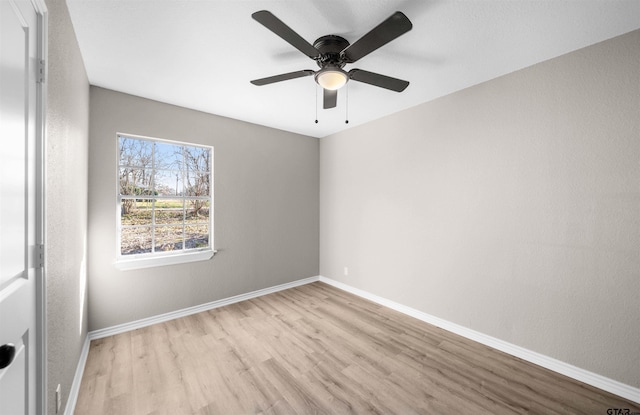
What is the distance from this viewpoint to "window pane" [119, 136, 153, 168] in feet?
9.60

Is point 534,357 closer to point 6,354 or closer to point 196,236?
point 6,354

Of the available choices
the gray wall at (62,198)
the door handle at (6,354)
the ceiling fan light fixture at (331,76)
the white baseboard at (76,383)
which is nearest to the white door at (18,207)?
the door handle at (6,354)

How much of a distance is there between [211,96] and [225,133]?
0.68 meters

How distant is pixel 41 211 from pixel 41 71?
0.61m

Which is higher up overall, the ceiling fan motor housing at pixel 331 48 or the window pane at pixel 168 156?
the ceiling fan motor housing at pixel 331 48

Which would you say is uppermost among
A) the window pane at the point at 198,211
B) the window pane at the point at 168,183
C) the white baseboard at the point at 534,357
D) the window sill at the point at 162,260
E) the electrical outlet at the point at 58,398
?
the window pane at the point at 168,183

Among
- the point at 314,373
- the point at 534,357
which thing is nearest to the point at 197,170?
the point at 314,373

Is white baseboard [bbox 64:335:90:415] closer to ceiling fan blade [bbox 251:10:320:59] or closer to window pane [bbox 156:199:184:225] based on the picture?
window pane [bbox 156:199:184:225]

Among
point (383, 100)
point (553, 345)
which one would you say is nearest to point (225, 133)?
point (383, 100)

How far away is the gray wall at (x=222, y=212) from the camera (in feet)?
8.93

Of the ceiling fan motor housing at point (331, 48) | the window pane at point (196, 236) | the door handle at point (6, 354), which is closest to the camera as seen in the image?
the door handle at point (6, 354)

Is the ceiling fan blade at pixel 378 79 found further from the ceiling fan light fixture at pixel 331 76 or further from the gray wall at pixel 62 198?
the gray wall at pixel 62 198

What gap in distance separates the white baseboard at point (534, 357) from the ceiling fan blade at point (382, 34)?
288cm

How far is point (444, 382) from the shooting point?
2.03 m
